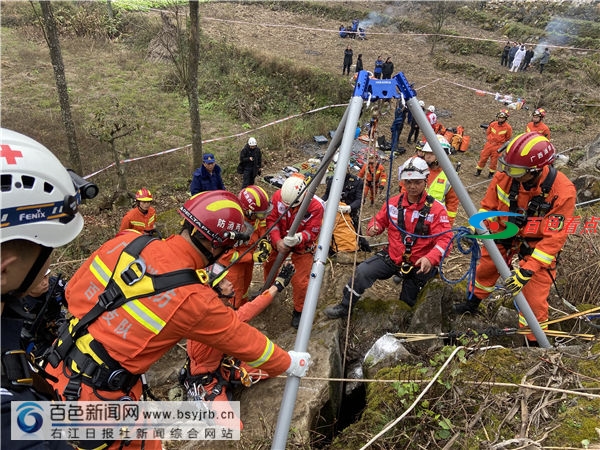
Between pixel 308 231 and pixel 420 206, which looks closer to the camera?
pixel 420 206

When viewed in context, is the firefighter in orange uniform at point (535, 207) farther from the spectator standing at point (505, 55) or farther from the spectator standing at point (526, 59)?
the spectator standing at point (505, 55)

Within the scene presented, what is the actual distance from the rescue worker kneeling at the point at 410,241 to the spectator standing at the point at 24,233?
10.9 feet

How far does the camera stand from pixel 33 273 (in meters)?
1.66

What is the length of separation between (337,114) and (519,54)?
12.6m

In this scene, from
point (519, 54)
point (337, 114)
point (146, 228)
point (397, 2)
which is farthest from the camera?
point (397, 2)

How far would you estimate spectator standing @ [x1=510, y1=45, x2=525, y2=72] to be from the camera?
866 inches

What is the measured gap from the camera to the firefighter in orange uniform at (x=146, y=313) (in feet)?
7.84

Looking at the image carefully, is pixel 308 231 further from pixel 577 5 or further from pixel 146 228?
pixel 577 5

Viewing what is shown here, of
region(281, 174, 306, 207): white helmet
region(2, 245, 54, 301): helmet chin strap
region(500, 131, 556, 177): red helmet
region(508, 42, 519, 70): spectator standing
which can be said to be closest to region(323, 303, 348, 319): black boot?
region(281, 174, 306, 207): white helmet

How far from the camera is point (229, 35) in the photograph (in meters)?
24.1

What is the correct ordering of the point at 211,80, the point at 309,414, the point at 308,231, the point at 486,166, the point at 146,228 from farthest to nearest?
the point at 211,80 → the point at 486,166 → the point at 146,228 → the point at 308,231 → the point at 309,414

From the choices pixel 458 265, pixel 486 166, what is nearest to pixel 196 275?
pixel 458 265

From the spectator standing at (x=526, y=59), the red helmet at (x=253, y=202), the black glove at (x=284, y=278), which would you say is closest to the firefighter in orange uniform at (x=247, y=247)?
the red helmet at (x=253, y=202)

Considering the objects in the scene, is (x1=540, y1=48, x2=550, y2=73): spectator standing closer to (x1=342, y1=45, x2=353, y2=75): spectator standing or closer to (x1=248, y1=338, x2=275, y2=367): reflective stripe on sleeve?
(x1=342, y1=45, x2=353, y2=75): spectator standing
